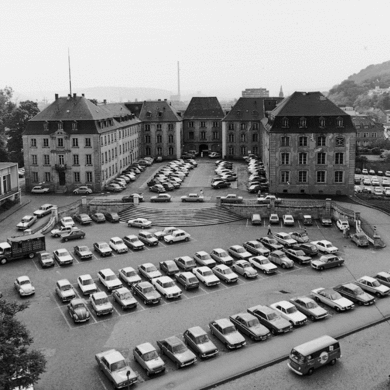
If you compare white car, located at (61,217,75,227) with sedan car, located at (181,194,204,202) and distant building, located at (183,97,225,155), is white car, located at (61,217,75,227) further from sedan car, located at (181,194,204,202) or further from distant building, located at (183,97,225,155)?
distant building, located at (183,97,225,155)

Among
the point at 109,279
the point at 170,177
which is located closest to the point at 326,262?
the point at 109,279

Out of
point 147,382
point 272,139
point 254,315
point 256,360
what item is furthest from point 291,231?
point 147,382

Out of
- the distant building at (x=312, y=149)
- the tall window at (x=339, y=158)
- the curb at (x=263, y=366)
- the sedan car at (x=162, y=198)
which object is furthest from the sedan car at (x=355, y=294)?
the tall window at (x=339, y=158)

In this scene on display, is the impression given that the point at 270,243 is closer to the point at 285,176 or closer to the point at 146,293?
the point at 146,293

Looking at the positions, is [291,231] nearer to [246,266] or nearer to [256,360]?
[246,266]

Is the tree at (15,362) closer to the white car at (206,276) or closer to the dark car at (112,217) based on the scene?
the white car at (206,276)

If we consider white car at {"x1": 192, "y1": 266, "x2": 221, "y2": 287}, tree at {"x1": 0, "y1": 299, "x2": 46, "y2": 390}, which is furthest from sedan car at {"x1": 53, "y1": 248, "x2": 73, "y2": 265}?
tree at {"x1": 0, "y1": 299, "x2": 46, "y2": 390}
